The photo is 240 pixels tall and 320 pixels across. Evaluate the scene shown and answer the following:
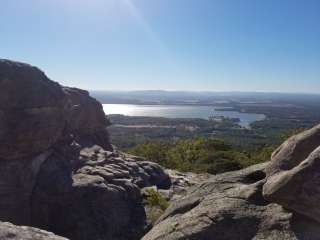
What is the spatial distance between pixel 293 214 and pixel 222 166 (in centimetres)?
4636

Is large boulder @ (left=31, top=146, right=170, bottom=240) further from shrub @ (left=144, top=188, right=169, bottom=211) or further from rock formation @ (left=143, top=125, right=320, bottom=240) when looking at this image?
rock formation @ (left=143, top=125, right=320, bottom=240)

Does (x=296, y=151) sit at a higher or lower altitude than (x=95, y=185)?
higher

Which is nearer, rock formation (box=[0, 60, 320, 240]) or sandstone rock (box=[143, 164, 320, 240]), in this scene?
sandstone rock (box=[143, 164, 320, 240])

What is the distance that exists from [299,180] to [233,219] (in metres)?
2.40

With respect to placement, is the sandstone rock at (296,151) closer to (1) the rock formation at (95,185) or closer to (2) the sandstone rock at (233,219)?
(1) the rock formation at (95,185)

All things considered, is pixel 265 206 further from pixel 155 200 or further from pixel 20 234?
pixel 155 200

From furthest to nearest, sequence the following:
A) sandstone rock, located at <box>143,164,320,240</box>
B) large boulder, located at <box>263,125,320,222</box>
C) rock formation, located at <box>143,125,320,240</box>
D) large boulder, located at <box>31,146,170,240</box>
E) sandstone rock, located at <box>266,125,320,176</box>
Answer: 1. large boulder, located at <box>31,146,170,240</box>
2. sandstone rock, located at <box>266,125,320,176</box>
3. sandstone rock, located at <box>143,164,320,240</box>
4. rock formation, located at <box>143,125,320,240</box>
5. large boulder, located at <box>263,125,320,222</box>

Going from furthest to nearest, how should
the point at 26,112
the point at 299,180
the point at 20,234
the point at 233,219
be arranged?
the point at 26,112
the point at 233,219
the point at 20,234
the point at 299,180

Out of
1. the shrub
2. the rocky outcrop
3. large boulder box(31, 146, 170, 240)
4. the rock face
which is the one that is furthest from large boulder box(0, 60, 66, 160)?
the rocky outcrop

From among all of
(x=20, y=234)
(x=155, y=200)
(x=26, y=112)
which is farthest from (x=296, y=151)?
(x=26, y=112)

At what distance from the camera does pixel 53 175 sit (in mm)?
34906

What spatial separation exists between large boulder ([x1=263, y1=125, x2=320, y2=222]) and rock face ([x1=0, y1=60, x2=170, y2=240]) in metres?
20.1

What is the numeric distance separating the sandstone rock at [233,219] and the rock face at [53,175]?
17645mm

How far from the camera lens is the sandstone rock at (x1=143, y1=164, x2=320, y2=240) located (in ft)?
41.9
